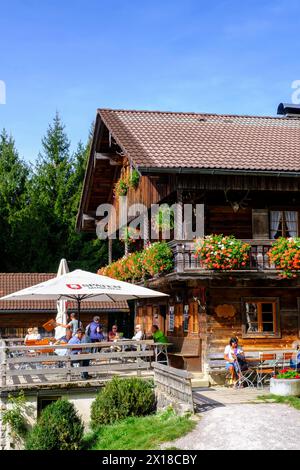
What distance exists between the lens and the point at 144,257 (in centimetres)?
2052

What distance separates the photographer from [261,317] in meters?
19.3

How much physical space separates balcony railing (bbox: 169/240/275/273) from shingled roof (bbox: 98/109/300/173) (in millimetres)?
2196

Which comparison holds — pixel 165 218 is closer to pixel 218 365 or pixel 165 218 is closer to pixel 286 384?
pixel 218 365

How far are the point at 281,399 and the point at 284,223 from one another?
7715mm

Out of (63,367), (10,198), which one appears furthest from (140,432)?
(10,198)

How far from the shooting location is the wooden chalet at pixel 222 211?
18484mm

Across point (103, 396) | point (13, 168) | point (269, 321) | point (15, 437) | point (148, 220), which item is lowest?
point (15, 437)

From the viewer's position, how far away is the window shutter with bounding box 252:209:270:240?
67.6 ft

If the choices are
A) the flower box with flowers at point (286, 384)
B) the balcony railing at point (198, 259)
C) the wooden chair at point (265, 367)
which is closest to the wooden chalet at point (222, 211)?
the balcony railing at point (198, 259)
